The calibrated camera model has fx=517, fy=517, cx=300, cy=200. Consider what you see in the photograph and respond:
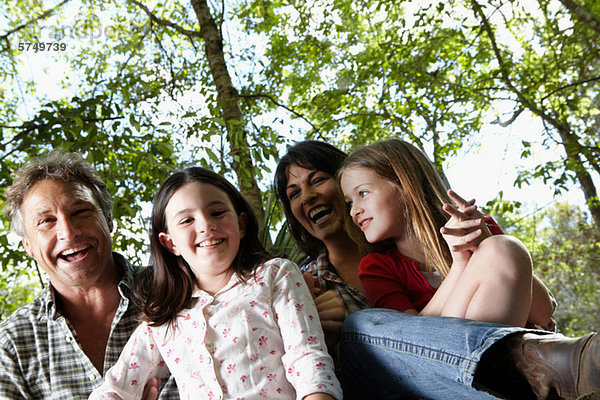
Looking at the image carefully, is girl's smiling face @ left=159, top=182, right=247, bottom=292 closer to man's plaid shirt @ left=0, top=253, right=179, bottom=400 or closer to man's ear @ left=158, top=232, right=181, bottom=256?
man's ear @ left=158, top=232, right=181, bottom=256

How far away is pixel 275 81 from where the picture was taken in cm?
650

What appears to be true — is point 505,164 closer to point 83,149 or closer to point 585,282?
point 585,282

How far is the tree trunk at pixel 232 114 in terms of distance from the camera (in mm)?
2873

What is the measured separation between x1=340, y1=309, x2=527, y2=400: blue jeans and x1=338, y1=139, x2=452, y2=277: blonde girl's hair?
49 cm

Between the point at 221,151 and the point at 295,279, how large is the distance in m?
1.78

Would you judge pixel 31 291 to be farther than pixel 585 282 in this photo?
Yes

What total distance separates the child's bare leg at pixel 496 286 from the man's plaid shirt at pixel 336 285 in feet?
2.00

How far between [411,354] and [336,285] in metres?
0.85

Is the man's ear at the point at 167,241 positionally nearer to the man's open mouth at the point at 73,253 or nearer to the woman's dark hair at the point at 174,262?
the woman's dark hair at the point at 174,262

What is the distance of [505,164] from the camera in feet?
22.0

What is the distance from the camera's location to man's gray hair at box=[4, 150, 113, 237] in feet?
6.98

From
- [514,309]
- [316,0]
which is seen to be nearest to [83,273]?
[514,309]

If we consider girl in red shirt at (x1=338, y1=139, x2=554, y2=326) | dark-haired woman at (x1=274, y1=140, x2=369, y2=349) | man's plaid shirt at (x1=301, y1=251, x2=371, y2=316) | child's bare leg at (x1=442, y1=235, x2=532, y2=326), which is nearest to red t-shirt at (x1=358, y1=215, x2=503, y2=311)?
girl in red shirt at (x1=338, y1=139, x2=554, y2=326)

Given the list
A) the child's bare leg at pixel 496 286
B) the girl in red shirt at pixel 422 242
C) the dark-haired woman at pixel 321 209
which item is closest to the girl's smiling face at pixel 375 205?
the girl in red shirt at pixel 422 242
